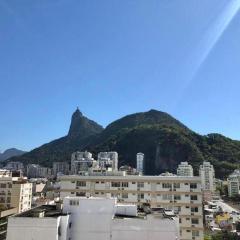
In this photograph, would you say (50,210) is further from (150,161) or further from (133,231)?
(150,161)

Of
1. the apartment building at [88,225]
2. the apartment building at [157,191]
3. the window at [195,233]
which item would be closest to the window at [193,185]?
the apartment building at [157,191]

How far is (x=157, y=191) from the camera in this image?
27.0 metres

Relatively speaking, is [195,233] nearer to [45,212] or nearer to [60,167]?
[45,212]

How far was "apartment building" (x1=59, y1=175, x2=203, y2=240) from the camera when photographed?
25.9 m

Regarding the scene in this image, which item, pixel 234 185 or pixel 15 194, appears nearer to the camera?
pixel 15 194

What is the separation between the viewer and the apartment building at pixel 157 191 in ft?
85.0

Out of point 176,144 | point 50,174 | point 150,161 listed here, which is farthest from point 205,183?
point 50,174

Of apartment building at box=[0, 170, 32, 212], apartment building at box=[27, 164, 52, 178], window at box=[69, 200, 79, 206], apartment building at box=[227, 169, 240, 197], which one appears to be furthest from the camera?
apartment building at box=[27, 164, 52, 178]

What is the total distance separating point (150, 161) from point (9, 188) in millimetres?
104731

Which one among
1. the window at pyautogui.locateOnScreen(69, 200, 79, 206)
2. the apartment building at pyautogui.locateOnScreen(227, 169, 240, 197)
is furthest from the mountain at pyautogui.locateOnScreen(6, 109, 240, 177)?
the window at pyautogui.locateOnScreen(69, 200, 79, 206)

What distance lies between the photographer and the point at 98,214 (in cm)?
1496

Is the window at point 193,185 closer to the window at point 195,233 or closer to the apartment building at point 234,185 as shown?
the window at point 195,233

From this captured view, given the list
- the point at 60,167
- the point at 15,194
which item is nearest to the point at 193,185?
the point at 15,194

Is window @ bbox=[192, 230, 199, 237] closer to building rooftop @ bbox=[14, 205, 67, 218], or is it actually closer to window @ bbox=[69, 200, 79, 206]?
building rooftop @ bbox=[14, 205, 67, 218]
